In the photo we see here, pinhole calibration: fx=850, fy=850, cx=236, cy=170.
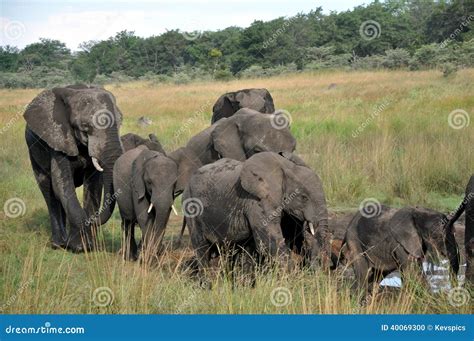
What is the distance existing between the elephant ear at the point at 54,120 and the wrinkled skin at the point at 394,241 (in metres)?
3.54

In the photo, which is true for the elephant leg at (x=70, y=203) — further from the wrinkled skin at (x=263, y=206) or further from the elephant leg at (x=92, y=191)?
the wrinkled skin at (x=263, y=206)

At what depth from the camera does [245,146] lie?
890 cm

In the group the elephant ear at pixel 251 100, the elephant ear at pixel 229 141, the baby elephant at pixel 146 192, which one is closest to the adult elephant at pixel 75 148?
the baby elephant at pixel 146 192

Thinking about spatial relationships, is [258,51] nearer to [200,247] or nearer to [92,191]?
[92,191]

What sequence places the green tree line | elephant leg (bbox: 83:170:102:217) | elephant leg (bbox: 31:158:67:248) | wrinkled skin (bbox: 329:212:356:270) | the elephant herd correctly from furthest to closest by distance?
1. the green tree line
2. elephant leg (bbox: 83:170:102:217)
3. elephant leg (bbox: 31:158:67:248)
4. wrinkled skin (bbox: 329:212:356:270)
5. the elephant herd

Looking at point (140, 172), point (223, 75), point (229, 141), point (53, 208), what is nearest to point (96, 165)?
point (140, 172)

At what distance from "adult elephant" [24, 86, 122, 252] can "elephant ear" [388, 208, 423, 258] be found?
11.5 ft

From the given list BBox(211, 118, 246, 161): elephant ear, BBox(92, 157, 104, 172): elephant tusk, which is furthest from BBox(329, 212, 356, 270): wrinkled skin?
BBox(92, 157, 104, 172): elephant tusk

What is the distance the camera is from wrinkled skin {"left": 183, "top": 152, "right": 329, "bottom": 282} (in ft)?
22.7

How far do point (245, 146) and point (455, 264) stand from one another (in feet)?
9.09

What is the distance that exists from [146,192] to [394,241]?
9.39 ft

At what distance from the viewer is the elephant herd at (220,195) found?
23.1ft

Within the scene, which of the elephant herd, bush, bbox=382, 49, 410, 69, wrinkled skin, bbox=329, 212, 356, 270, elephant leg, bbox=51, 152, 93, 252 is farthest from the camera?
bush, bbox=382, 49, 410, 69

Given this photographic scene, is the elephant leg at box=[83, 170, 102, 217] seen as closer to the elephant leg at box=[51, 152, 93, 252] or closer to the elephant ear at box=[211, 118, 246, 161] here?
the elephant leg at box=[51, 152, 93, 252]
